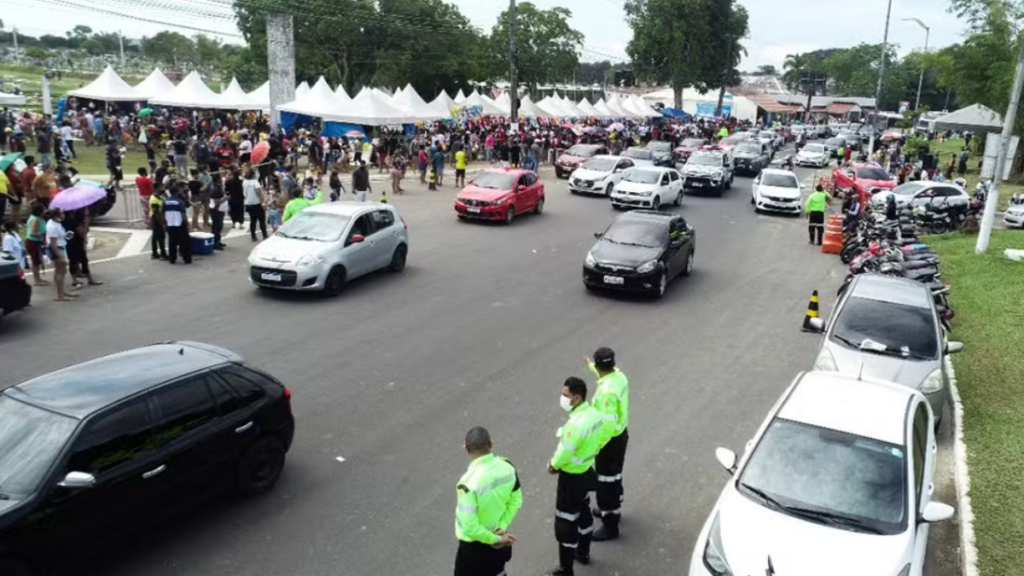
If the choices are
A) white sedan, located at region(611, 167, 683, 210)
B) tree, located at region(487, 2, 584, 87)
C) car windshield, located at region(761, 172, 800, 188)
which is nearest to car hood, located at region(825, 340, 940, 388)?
white sedan, located at region(611, 167, 683, 210)

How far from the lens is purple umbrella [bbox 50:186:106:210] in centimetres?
1304

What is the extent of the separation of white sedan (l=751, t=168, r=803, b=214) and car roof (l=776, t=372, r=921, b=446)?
21030 millimetres

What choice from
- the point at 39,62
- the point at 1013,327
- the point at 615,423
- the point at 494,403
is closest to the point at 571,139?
the point at 1013,327

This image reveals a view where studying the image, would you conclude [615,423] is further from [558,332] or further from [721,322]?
[721,322]

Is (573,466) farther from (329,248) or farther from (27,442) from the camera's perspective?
(329,248)

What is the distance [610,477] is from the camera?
648 cm

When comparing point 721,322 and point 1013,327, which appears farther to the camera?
point 721,322

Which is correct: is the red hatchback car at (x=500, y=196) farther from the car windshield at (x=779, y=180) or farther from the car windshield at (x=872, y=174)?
the car windshield at (x=872, y=174)

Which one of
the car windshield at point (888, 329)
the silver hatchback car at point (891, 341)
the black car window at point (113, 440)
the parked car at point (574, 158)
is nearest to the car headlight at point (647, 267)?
the silver hatchback car at point (891, 341)

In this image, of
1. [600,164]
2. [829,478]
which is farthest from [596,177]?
[829,478]

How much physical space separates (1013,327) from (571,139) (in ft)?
119

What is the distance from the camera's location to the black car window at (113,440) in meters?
5.59

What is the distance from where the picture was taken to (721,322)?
13.5 meters

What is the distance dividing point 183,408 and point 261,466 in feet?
3.42
